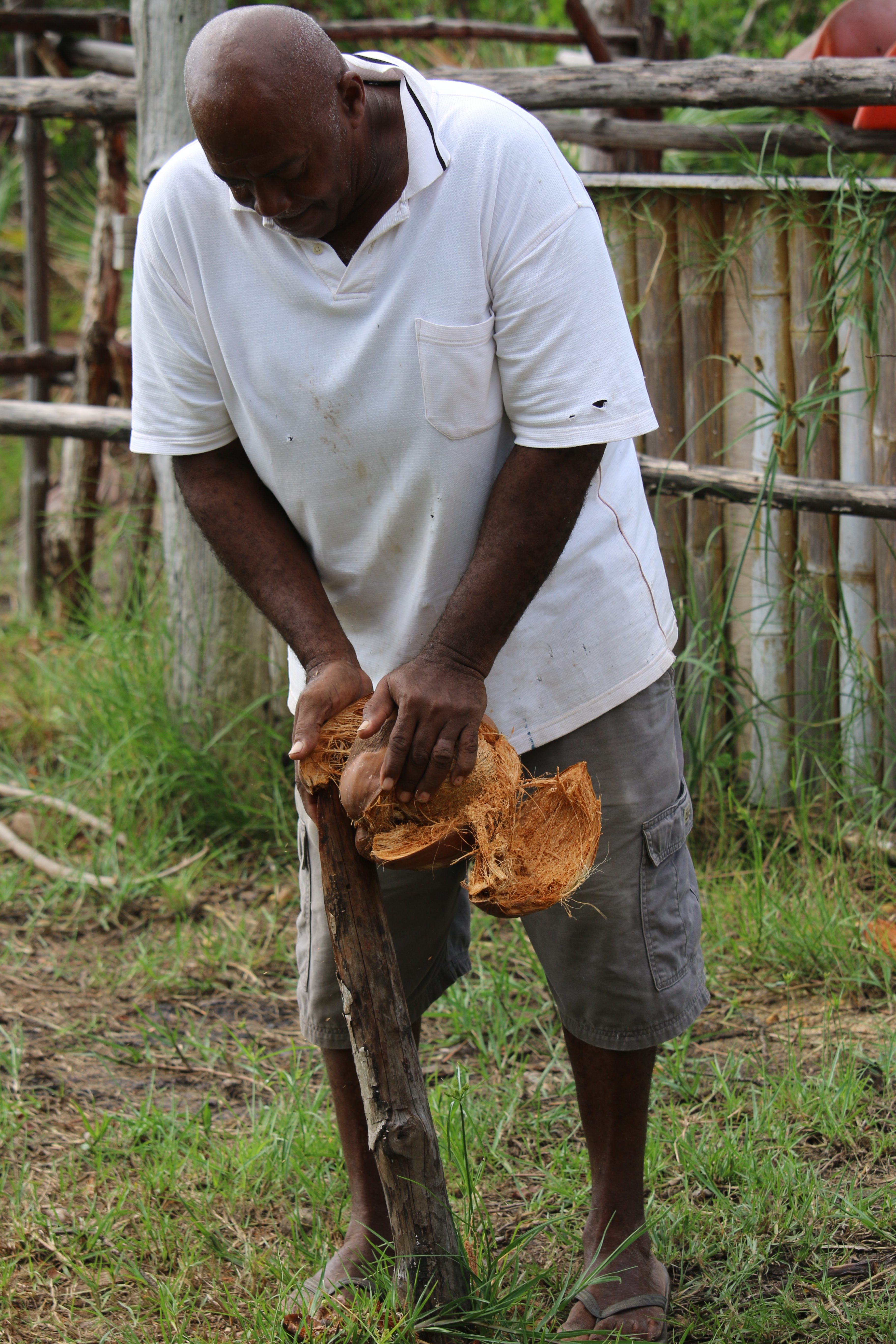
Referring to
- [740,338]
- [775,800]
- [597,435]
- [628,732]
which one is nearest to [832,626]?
[775,800]

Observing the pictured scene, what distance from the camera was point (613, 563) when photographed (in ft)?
6.43

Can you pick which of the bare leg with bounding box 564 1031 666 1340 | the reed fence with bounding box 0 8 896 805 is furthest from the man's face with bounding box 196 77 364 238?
the reed fence with bounding box 0 8 896 805

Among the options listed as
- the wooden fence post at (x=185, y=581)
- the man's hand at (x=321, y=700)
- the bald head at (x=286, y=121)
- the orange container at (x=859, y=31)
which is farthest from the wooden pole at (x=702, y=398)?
the bald head at (x=286, y=121)

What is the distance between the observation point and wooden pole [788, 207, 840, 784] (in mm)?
3248

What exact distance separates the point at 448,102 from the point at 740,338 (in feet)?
6.15

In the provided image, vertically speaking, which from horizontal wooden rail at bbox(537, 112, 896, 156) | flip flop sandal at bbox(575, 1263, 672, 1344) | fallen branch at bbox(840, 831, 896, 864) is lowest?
flip flop sandal at bbox(575, 1263, 672, 1344)

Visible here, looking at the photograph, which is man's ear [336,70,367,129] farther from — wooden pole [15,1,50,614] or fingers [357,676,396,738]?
wooden pole [15,1,50,614]

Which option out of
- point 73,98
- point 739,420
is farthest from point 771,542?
point 73,98

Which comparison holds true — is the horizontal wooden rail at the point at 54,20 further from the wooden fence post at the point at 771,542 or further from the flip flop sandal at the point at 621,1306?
the flip flop sandal at the point at 621,1306

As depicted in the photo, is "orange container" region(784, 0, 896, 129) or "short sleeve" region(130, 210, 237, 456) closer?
"short sleeve" region(130, 210, 237, 456)

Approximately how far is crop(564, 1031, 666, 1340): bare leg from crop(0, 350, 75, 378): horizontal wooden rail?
13.8 ft

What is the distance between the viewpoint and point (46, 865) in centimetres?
374

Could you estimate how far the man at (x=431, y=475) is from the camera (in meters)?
1.73

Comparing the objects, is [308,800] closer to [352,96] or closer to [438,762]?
[438,762]
